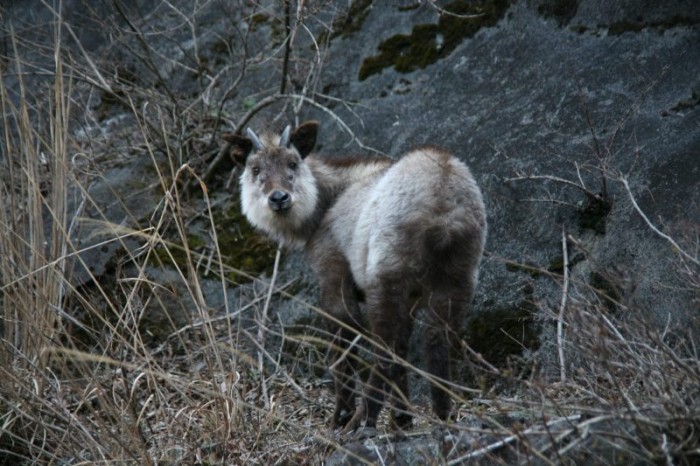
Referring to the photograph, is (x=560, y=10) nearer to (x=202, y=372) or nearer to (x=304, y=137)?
(x=304, y=137)

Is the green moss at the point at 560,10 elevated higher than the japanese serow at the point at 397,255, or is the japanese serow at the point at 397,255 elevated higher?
the green moss at the point at 560,10

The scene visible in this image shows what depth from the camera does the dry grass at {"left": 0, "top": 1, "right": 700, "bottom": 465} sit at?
129 inches

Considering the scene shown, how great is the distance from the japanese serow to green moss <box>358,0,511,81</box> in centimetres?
192

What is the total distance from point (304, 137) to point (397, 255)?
1.53 metres

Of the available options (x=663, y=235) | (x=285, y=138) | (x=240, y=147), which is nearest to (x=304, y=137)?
(x=285, y=138)

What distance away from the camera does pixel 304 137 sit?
5.91 meters

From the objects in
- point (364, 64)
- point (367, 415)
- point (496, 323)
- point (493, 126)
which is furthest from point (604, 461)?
point (364, 64)

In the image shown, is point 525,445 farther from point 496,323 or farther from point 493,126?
point 493,126

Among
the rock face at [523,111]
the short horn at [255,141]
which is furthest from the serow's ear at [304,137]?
the rock face at [523,111]

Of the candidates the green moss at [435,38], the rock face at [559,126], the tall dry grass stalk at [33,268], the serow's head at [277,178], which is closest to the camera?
the tall dry grass stalk at [33,268]

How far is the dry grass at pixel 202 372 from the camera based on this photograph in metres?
3.27

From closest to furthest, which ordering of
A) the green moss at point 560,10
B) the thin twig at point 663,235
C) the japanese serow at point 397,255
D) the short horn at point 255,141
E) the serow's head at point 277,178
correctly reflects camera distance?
the thin twig at point 663,235, the japanese serow at point 397,255, the serow's head at point 277,178, the short horn at point 255,141, the green moss at point 560,10

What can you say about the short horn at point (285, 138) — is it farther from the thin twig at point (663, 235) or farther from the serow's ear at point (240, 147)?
the thin twig at point (663, 235)

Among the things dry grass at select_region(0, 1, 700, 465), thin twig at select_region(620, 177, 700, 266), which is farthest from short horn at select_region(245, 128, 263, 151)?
thin twig at select_region(620, 177, 700, 266)
